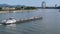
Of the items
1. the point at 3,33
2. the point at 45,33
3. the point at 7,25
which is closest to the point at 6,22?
the point at 7,25

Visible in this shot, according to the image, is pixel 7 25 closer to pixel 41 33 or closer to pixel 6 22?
pixel 6 22

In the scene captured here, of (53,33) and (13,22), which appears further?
(13,22)

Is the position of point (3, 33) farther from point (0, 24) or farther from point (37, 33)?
point (0, 24)

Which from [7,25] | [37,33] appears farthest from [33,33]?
[7,25]

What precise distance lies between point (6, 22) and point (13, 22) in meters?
2.04

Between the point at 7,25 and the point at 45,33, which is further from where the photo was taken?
the point at 7,25

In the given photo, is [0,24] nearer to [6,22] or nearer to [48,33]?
[6,22]

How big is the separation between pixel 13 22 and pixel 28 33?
11.8 meters

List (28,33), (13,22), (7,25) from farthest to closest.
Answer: (13,22) < (7,25) < (28,33)

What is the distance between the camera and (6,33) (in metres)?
27.2

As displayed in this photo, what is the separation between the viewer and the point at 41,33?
27.2 meters

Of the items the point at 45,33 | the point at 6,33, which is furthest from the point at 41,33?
the point at 6,33

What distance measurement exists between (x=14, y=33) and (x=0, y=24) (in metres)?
10.6

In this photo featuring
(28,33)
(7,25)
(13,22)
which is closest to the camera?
(28,33)
